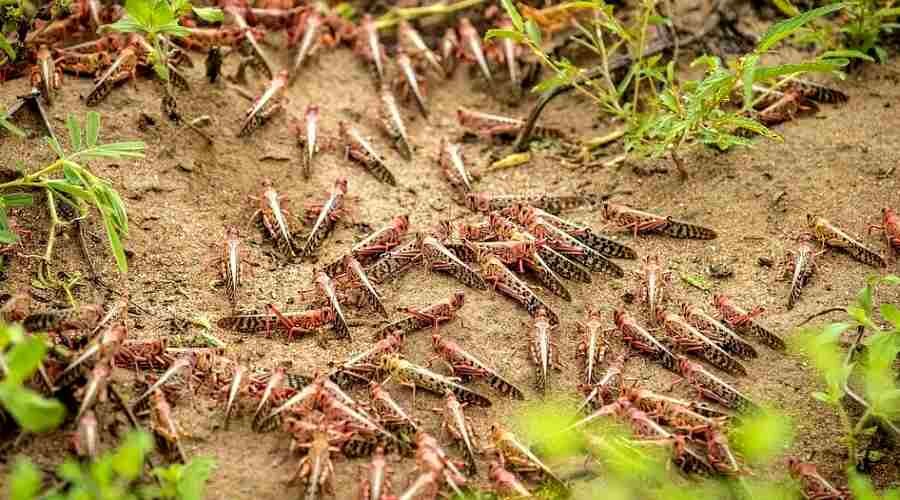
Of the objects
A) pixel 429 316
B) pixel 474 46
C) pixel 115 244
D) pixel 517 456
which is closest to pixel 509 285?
pixel 429 316

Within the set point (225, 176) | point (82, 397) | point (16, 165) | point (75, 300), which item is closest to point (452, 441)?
point (82, 397)

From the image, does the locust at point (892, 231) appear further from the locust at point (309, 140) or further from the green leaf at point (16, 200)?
the green leaf at point (16, 200)

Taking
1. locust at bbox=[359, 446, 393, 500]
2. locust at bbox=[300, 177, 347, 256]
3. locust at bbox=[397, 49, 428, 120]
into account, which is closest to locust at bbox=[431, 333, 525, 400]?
locust at bbox=[359, 446, 393, 500]

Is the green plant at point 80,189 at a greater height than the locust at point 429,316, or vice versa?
the green plant at point 80,189

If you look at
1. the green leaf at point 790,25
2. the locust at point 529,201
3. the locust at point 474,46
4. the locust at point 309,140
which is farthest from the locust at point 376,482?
the locust at point 474,46

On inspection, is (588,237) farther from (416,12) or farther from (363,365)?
(416,12)

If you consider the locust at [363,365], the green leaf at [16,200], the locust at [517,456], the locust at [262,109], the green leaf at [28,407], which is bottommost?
the locust at [517,456]
